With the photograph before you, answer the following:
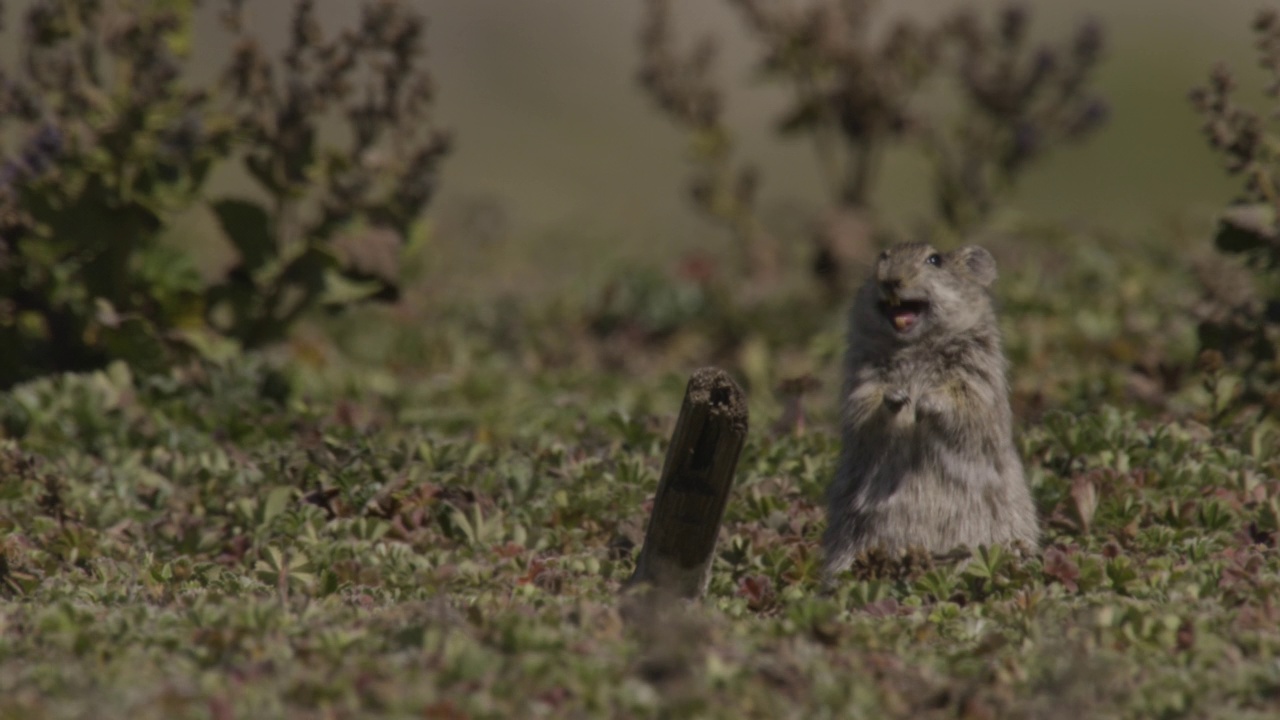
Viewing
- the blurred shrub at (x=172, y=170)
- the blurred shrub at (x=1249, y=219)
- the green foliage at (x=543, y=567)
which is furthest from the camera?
the blurred shrub at (x=172, y=170)

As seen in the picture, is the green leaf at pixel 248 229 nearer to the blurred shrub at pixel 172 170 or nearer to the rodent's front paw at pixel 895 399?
the blurred shrub at pixel 172 170

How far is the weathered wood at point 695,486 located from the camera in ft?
20.9

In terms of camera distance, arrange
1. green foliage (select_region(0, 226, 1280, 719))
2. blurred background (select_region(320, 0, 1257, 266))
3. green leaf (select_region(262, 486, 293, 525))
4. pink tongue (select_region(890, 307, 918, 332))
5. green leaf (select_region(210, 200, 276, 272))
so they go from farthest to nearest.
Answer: blurred background (select_region(320, 0, 1257, 266)) < green leaf (select_region(210, 200, 276, 272)) < green leaf (select_region(262, 486, 293, 525)) < pink tongue (select_region(890, 307, 918, 332)) < green foliage (select_region(0, 226, 1280, 719))

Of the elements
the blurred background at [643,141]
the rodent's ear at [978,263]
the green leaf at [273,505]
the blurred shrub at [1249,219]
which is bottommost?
the green leaf at [273,505]

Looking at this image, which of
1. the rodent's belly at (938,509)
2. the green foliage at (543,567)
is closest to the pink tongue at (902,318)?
the rodent's belly at (938,509)

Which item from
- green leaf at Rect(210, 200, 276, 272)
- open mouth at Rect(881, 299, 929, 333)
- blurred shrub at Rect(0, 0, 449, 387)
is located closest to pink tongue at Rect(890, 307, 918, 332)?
open mouth at Rect(881, 299, 929, 333)

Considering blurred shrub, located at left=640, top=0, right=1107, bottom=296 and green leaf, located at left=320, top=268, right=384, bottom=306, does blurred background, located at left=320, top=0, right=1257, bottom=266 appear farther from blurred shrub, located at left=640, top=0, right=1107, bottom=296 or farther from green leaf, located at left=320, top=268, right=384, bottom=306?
green leaf, located at left=320, top=268, right=384, bottom=306

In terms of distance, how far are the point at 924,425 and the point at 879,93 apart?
26.4ft

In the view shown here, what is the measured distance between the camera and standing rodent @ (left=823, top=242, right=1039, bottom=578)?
734 cm

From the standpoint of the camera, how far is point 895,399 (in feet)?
23.9

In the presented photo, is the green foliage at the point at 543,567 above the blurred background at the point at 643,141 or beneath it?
beneath

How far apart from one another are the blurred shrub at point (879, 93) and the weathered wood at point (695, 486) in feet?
26.8

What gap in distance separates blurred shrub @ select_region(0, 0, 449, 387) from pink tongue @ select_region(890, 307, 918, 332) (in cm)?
393

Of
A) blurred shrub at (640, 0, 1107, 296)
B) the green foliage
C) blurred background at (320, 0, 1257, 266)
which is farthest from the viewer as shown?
blurred background at (320, 0, 1257, 266)
